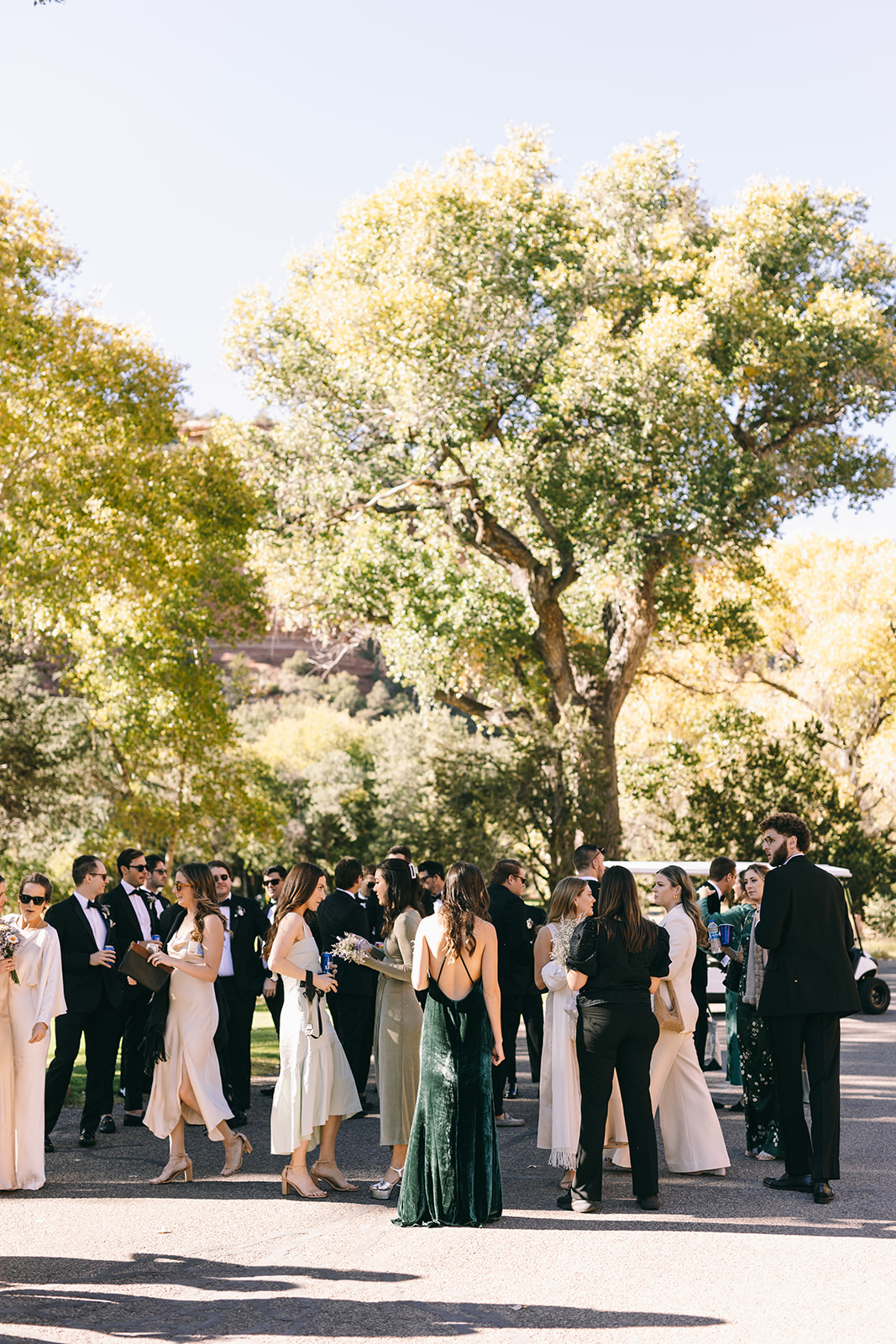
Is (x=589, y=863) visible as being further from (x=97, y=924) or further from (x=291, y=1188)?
(x=97, y=924)

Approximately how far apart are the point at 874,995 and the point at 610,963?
1345 centimetres

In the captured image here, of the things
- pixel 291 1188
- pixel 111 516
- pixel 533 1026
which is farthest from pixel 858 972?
pixel 111 516

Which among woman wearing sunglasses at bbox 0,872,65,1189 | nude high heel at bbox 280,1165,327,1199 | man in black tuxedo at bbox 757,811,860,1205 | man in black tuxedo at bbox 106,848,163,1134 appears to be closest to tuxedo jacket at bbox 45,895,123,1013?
man in black tuxedo at bbox 106,848,163,1134

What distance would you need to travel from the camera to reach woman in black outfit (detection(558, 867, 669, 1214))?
24.4 ft

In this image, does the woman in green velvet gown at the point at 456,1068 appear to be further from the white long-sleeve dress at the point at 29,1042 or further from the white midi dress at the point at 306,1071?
the white long-sleeve dress at the point at 29,1042

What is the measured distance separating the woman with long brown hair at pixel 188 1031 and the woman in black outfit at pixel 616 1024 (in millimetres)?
2323

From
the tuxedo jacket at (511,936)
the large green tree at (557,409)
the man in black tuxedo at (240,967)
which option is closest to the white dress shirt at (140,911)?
the man in black tuxedo at (240,967)

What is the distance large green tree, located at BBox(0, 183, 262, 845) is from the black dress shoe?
1768 cm

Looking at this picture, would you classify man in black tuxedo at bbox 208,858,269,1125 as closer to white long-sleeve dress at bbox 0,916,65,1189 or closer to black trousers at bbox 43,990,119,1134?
black trousers at bbox 43,990,119,1134

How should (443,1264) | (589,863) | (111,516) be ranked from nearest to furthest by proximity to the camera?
(443,1264), (589,863), (111,516)

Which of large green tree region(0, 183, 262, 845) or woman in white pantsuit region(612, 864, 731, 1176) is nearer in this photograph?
woman in white pantsuit region(612, 864, 731, 1176)

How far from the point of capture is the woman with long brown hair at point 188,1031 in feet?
26.6

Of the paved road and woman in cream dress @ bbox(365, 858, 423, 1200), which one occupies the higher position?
woman in cream dress @ bbox(365, 858, 423, 1200)

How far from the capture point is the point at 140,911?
10.9m
